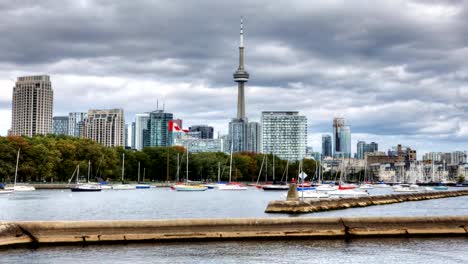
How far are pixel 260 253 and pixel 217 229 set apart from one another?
18.5 feet

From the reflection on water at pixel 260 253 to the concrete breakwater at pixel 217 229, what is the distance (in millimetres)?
1054

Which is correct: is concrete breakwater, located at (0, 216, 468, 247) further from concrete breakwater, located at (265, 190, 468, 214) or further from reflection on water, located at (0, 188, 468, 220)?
concrete breakwater, located at (265, 190, 468, 214)

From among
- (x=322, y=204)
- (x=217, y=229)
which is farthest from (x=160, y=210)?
(x=217, y=229)

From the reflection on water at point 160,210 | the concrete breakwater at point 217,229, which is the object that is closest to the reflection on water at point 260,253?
the concrete breakwater at point 217,229

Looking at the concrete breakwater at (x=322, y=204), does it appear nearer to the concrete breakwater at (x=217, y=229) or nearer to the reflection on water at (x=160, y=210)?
the reflection on water at (x=160, y=210)

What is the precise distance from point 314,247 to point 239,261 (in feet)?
22.8

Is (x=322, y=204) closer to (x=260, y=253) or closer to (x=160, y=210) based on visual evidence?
(x=160, y=210)

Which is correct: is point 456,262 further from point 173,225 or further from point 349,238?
point 173,225

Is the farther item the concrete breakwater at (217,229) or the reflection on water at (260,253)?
the concrete breakwater at (217,229)

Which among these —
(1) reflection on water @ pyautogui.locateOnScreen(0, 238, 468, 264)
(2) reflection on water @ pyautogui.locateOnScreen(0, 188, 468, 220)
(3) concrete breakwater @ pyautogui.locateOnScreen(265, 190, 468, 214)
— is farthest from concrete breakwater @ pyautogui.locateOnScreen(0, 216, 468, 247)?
(3) concrete breakwater @ pyautogui.locateOnScreen(265, 190, 468, 214)

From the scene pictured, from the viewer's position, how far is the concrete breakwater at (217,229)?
43.1 metres

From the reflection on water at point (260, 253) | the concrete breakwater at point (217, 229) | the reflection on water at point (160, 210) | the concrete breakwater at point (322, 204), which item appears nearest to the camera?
the reflection on water at point (260, 253)

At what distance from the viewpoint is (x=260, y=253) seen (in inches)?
1604

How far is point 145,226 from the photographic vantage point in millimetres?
44688
